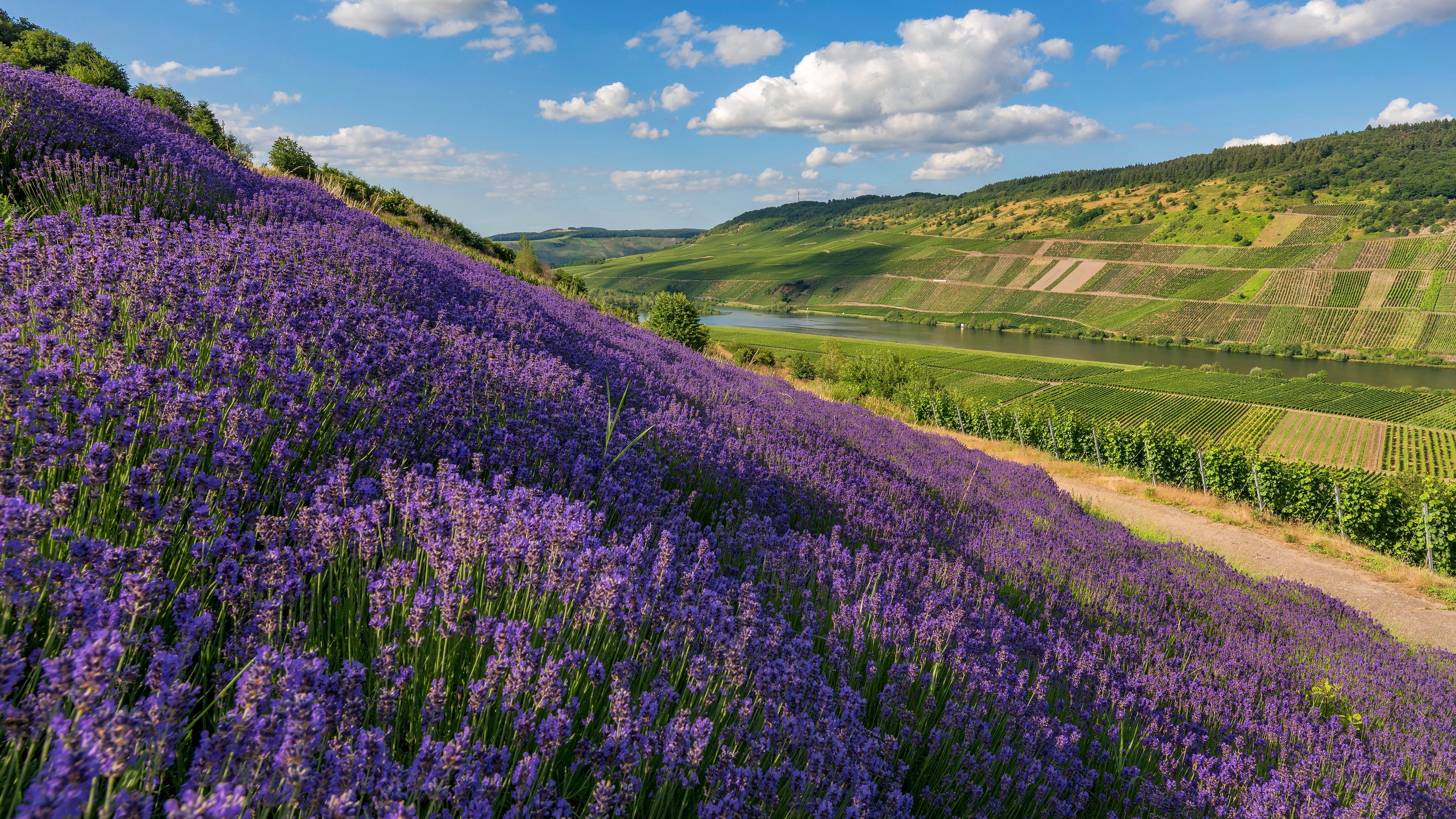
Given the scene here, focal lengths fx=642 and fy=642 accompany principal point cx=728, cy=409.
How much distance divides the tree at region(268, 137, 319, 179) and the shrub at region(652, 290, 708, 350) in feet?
41.1

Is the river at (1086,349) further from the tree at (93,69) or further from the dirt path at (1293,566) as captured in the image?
the tree at (93,69)

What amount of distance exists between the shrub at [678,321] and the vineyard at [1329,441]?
42739 millimetres

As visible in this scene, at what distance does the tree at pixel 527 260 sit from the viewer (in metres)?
23.3

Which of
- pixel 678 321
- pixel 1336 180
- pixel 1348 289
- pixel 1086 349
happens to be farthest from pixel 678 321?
pixel 1336 180

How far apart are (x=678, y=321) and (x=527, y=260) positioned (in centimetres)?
690

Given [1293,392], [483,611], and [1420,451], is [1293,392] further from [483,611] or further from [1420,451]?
[483,611]

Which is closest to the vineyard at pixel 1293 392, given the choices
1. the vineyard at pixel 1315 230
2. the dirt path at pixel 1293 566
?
the dirt path at pixel 1293 566

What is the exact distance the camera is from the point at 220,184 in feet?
23.9

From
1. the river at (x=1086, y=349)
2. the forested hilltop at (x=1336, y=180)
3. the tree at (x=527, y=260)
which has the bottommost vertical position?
the river at (x=1086, y=349)

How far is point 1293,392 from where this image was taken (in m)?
66.8

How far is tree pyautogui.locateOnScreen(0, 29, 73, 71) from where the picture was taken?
2041 cm

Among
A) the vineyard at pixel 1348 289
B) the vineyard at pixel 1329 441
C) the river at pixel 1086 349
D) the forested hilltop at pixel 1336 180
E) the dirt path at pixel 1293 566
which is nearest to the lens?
the dirt path at pixel 1293 566

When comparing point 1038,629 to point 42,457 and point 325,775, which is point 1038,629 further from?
point 42,457

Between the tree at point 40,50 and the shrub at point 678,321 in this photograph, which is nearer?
the tree at point 40,50
